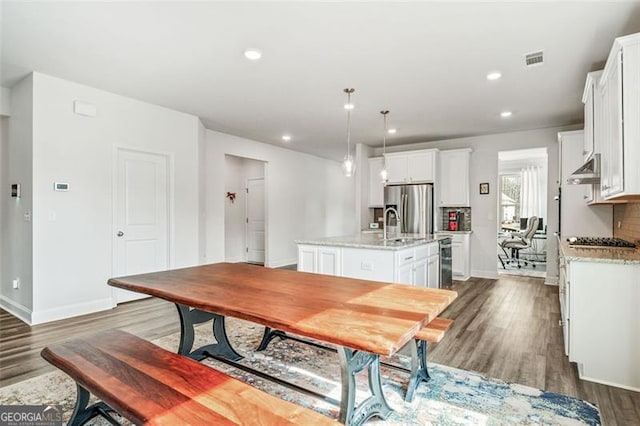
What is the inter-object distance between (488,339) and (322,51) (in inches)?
120

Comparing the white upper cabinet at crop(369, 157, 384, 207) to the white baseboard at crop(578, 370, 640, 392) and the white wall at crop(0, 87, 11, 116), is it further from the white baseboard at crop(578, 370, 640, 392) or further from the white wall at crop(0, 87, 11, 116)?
the white wall at crop(0, 87, 11, 116)

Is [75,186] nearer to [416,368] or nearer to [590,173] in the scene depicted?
[416,368]

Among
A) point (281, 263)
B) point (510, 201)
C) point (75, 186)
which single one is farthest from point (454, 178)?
point (75, 186)

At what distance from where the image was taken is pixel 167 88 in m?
3.93

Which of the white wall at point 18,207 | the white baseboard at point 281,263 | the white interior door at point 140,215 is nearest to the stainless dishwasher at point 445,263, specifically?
the white baseboard at point 281,263

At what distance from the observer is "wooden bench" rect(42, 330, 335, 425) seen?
1.24 metres

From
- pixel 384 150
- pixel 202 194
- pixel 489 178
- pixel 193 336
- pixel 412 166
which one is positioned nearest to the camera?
pixel 193 336

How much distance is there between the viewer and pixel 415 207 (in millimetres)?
6348

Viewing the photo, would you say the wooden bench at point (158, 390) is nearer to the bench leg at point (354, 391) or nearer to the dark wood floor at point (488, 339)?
the bench leg at point (354, 391)

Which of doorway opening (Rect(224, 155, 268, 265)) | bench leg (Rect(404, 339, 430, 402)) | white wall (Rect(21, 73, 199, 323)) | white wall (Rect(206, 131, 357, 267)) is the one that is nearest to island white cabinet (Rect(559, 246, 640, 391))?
bench leg (Rect(404, 339, 430, 402))

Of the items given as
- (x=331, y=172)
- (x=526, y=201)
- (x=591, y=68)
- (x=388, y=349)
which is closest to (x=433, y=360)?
(x=388, y=349)

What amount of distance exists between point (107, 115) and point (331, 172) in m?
5.97

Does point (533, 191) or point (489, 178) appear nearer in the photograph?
point (489, 178)

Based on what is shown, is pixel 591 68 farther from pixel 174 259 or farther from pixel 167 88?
pixel 174 259
